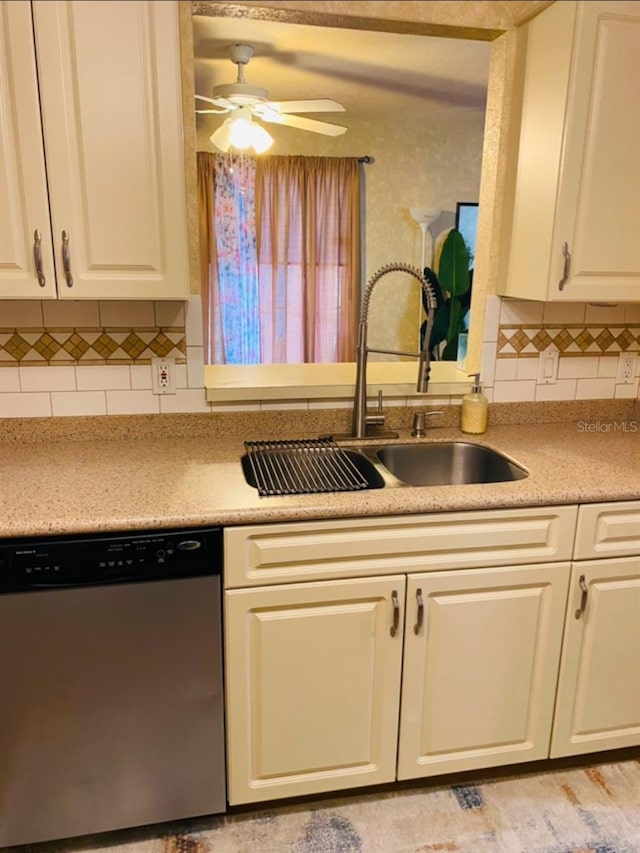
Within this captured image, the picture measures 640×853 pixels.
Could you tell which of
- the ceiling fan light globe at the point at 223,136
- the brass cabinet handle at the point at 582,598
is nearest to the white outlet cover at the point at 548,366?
the brass cabinet handle at the point at 582,598

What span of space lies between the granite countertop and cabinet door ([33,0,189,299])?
1.50 ft

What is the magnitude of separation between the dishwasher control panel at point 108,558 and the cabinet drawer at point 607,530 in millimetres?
913

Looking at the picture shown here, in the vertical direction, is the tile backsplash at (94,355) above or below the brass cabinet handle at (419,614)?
above

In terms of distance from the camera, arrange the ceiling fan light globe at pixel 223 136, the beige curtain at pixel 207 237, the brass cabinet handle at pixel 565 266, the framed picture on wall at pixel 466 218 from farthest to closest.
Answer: the framed picture on wall at pixel 466 218 → the beige curtain at pixel 207 237 → the ceiling fan light globe at pixel 223 136 → the brass cabinet handle at pixel 565 266

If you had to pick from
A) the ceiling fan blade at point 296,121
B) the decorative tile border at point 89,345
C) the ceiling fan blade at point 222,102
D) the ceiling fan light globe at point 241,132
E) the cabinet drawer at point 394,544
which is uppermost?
the ceiling fan blade at point 296,121

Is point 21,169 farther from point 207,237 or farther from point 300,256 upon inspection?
point 300,256

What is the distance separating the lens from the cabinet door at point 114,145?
52.0 inches

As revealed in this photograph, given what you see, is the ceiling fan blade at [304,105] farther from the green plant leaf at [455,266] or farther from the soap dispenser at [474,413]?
the soap dispenser at [474,413]

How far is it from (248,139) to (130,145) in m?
1.75

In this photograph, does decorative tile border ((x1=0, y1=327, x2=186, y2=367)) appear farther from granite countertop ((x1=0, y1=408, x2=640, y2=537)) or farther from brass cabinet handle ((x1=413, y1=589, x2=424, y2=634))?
brass cabinet handle ((x1=413, y1=589, x2=424, y2=634))

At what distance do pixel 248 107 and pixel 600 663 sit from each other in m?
2.68

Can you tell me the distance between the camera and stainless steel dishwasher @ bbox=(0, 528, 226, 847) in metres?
1.29

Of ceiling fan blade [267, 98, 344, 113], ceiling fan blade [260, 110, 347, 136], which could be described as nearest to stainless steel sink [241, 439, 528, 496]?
ceiling fan blade [267, 98, 344, 113]

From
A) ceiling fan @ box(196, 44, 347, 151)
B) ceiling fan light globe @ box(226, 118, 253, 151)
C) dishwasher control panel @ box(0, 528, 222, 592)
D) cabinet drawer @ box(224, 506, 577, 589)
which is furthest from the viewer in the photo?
ceiling fan light globe @ box(226, 118, 253, 151)
